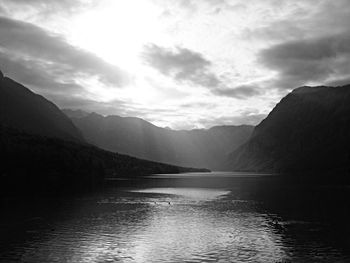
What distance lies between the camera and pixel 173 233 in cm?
7369

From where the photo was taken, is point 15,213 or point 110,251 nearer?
point 110,251

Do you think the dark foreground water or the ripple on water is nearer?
the ripple on water

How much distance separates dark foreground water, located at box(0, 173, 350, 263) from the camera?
54.8 meters

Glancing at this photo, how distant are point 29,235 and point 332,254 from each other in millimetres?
55420

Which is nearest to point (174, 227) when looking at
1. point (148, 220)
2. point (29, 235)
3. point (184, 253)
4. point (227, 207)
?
point (148, 220)

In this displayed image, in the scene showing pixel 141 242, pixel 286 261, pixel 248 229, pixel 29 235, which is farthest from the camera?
pixel 248 229

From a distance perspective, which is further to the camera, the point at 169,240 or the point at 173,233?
the point at 173,233

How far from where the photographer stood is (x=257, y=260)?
5241 cm

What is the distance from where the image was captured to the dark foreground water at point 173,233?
5484 centimetres

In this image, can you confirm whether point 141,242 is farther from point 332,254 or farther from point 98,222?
point 332,254

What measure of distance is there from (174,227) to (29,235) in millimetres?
30843

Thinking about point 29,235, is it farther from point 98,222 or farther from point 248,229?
point 248,229

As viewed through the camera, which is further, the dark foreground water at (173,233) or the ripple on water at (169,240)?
the dark foreground water at (173,233)

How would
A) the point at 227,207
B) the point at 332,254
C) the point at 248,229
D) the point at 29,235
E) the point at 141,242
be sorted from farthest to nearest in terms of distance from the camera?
the point at 227,207
the point at 248,229
the point at 29,235
the point at 141,242
the point at 332,254
